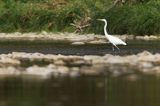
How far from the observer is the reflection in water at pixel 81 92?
49.6ft

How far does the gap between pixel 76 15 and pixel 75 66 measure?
27991mm

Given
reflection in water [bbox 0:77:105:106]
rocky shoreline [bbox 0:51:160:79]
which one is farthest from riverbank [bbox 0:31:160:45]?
reflection in water [bbox 0:77:105:106]

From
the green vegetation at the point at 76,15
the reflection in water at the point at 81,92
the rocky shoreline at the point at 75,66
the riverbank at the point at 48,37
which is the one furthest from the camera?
the green vegetation at the point at 76,15

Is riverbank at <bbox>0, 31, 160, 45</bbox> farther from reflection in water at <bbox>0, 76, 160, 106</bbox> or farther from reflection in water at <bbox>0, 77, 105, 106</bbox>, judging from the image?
reflection in water at <bbox>0, 77, 105, 106</bbox>

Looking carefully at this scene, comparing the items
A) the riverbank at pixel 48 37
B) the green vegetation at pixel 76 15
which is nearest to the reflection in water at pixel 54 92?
the riverbank at pixel 48 37

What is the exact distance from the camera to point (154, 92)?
1636 centimetres

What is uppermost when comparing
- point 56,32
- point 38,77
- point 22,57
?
point 38,77

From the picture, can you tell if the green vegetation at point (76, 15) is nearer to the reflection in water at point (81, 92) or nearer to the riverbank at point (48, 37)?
the riverbank at point (48, 37)

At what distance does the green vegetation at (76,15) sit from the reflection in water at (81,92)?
24823 millimetres

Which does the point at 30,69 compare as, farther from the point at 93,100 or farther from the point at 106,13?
the point at 106,13

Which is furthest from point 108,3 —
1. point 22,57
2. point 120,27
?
point 22,57

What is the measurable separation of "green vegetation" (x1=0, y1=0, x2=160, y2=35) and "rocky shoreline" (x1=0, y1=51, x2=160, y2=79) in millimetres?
17973

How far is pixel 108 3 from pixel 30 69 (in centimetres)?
3351

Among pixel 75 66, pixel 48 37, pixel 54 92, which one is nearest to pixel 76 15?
pixel 48 37
